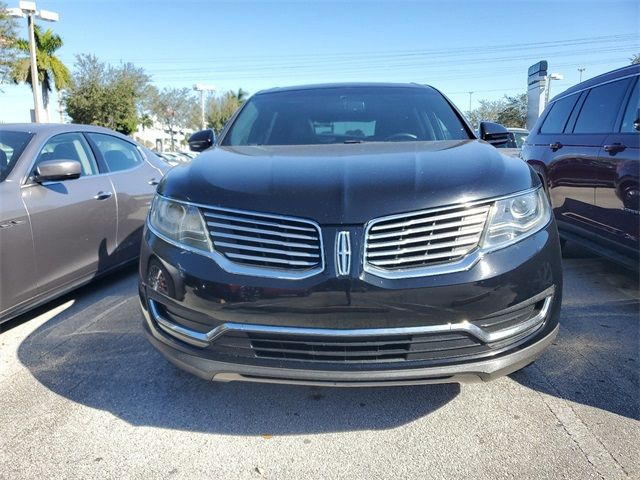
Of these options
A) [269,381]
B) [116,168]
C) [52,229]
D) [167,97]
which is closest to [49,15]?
[116,168]

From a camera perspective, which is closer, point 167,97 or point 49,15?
point 49,15

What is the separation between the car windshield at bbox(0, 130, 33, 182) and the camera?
134 inches

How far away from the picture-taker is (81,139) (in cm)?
427

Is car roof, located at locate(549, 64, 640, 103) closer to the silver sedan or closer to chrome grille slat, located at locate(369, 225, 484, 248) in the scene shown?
chrome grille slat, located at locate(369, 225, 484, 248)

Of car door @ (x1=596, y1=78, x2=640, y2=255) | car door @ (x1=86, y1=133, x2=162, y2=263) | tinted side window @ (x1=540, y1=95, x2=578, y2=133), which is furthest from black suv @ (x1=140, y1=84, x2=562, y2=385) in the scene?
tinted side window @ (x1=540, y1=95, x2=578, y2=133)

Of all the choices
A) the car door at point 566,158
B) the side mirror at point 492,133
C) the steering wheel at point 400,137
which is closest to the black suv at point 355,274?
the steering wheel at point 400,137

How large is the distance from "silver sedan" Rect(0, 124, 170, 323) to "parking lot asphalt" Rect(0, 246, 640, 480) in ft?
1.75

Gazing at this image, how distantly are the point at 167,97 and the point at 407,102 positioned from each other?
52564mm

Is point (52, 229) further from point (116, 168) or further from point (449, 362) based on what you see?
point (449, 362)

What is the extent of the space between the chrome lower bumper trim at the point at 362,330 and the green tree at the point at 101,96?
32232mm

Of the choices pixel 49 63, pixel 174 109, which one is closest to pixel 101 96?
pixel 49 63

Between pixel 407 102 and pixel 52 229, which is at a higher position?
pixel 407 102

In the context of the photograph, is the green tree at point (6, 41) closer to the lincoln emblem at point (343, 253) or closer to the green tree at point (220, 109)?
the lincoln emblem at point (343, 253)

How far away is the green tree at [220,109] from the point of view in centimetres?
5534
